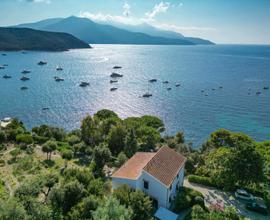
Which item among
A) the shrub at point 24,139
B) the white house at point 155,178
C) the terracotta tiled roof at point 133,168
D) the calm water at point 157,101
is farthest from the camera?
the calm water at point 157,101

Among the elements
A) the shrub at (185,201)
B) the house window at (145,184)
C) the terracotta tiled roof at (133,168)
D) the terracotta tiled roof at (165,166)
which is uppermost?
the terracotta tiled roof at (165,166)

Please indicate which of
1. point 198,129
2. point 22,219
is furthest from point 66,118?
point 22,219

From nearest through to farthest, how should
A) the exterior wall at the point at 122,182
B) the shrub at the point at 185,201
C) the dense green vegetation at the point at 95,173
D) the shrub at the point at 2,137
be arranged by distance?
the dense green vegetation at the point at 95,173 → the exterior wall at the point at 122,182 → the shrub at the point at 185,201 → the shrub at the point at 2,137

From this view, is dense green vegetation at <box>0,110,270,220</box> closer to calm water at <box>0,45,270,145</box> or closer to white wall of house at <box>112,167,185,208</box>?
white wall of house at <box>112,167,185,208</box>

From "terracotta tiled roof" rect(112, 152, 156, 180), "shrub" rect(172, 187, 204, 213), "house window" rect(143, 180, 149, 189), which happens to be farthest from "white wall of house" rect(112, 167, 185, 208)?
"shrub" rect(172, 187, 204, 213)

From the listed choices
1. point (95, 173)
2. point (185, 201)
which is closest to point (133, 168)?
point (185, 201)

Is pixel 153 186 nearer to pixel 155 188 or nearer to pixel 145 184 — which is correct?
pixel 155 188

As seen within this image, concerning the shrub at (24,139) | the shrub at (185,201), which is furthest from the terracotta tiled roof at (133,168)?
the shrub at (24,139)

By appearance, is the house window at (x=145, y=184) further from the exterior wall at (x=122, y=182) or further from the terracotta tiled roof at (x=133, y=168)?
the exterior wall at (x=122, y=182)

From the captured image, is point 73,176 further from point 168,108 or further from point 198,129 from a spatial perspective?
point 168,108
